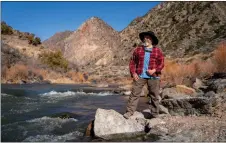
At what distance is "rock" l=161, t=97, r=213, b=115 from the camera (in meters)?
7.90

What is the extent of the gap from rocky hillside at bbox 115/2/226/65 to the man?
40.1m

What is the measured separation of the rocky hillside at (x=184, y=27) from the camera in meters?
52.6

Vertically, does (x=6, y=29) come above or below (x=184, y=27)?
below

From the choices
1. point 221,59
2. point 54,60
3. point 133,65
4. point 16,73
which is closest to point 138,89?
point 133,65

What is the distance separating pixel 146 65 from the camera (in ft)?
24.1

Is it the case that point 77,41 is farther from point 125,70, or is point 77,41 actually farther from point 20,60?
point 20,60

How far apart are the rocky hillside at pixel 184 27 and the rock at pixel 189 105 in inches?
1534

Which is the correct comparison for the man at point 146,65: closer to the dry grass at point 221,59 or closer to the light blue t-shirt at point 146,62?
the light blue t-shirt at point 146,62

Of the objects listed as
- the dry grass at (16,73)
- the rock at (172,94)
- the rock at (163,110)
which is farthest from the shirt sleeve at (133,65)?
the dry grass at (16,73)

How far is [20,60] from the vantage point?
133 ft

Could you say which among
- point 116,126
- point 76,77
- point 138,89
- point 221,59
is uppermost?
point 221,59

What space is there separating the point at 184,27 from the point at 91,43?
1426 inches

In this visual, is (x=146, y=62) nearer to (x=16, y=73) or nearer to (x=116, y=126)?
(x=116, y=126)

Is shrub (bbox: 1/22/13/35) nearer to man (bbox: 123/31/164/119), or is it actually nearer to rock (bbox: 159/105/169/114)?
rock (bbox: 159/105/169/114)
